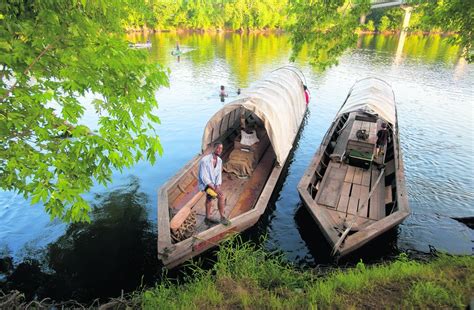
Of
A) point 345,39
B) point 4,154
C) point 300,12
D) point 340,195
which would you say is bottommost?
point 340,195

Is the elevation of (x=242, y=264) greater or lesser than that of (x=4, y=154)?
lesser

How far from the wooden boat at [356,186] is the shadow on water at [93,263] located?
5.25 m

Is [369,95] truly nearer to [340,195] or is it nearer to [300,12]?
[340,195]

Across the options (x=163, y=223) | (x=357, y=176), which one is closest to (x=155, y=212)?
(x=163, y=223)

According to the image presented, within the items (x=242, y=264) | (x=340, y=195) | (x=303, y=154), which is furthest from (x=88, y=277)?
(x=303, y=154)

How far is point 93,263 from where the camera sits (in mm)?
8633

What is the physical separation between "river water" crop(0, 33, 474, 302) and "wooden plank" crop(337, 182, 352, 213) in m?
1.20

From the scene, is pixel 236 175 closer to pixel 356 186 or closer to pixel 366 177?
pixel 356 186

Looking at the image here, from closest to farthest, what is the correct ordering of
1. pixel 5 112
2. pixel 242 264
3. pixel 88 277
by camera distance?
pixel 5 112 → pixel 242 264 → pixel 88 277

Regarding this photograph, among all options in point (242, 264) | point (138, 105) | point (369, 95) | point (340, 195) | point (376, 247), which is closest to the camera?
point (138, 105)

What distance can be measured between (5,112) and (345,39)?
8359 millimetres

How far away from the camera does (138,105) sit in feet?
14.4

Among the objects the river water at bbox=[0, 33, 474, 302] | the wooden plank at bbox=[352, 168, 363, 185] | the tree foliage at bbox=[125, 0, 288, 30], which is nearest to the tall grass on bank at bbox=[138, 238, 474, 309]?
the river water at bbox=[0, 33, 474, 302]

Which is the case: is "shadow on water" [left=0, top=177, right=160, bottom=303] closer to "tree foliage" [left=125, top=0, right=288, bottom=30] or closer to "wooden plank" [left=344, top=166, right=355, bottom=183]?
"wooden plank" [left=344, top=166, right=355, bottom=183]
